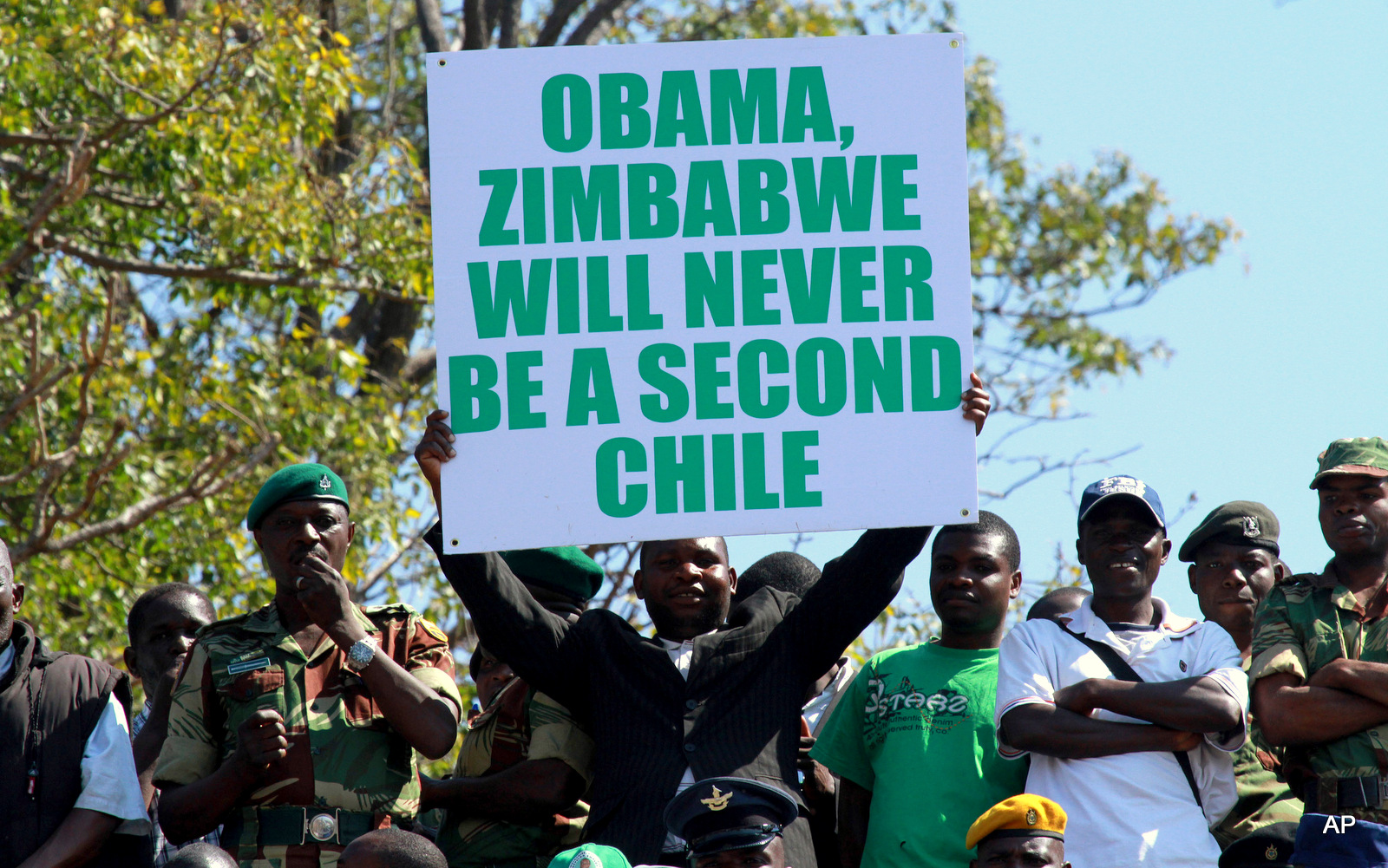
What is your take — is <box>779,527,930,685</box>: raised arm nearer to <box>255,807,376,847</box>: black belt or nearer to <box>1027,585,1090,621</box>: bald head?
<box>1027,585,1090,621</box>: bald head

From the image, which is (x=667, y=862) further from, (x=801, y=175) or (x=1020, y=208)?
(x=1020, y=208)

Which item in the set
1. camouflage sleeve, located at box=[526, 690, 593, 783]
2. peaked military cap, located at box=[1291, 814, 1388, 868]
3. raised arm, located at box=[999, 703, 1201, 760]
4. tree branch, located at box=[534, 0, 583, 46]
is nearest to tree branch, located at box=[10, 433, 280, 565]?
camouflage sleeve, located at box=[526, 690, 593, 783]

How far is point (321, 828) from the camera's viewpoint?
4.80 meters

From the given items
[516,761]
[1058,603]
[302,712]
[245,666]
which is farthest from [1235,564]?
[245,666]

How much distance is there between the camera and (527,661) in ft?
16.5

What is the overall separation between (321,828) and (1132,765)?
2.14 meters

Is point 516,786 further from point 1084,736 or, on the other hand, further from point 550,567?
point 1084,736

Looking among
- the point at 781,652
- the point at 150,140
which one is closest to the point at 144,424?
the point at 150,140

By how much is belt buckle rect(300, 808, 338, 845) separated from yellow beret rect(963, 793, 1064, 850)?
67.0 inches

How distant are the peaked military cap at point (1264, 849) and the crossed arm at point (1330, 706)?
0.85 feet

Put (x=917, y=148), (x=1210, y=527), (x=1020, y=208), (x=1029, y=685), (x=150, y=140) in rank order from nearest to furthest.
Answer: (x=1029, y=685) → (x=917, y=148) → (x=1210, y=527) → (x=150, y=140) → (x=1020, y=208)

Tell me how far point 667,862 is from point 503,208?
6.02ft

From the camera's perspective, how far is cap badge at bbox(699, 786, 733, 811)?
4.47 meters

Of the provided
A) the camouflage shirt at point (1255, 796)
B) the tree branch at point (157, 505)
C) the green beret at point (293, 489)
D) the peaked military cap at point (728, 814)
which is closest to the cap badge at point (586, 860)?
the peaked military cap at point (728, 814)
